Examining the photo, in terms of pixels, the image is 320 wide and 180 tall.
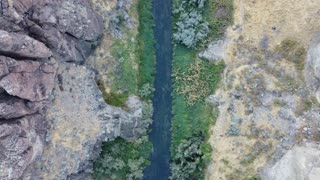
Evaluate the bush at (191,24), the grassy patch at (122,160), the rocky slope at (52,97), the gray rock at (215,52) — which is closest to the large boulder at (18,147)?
the rocky slope at (52,97)

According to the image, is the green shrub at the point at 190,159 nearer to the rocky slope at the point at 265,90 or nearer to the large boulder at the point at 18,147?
the rocky slope at the point at 265,90

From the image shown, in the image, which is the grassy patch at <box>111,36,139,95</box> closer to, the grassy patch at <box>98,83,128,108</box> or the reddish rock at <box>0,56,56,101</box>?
the grassy patch at <box>98,83,128,108</box>

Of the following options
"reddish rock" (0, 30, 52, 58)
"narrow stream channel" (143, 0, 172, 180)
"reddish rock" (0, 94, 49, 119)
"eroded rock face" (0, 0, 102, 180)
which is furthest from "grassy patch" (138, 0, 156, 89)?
"reddish rock" (0, 94, 49, 119)

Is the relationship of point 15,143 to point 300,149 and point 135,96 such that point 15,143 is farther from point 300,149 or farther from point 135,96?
point 300,149

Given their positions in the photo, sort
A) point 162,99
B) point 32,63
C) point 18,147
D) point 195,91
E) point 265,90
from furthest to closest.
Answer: point 162,99, point 195,91, point 265,90, point 32,63, point 18,147

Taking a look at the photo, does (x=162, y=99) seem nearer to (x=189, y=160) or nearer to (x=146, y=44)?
(x=146, y=44)

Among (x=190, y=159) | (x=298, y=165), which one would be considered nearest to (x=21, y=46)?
(x=190, y=159)
